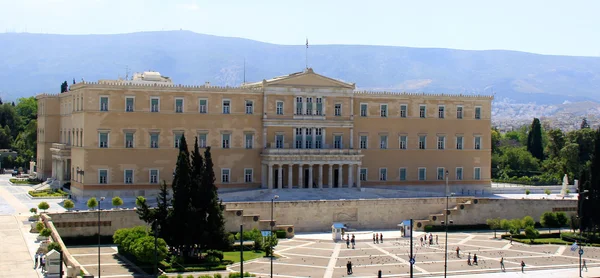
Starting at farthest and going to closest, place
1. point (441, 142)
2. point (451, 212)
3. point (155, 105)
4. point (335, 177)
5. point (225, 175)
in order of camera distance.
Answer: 1. point (441, 142)
2. point (335, 177)
3. point (225, 175)
4. point (155, 105)
5. point (451, 212)

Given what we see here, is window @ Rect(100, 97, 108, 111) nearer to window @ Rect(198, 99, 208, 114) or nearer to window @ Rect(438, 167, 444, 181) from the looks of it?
window @ Rect(198, 99, 208, 114)

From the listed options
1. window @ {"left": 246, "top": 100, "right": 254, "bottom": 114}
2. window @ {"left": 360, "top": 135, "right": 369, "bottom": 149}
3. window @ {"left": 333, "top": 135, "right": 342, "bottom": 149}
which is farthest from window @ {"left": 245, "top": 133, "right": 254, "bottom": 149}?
window @ {"left": 360, "top": 135, "right": 369, "bottom": 149}

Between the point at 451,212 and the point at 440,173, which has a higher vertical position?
the point at 440,173

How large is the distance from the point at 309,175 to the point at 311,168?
0.64 metres

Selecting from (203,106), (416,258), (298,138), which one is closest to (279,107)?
(298,138)

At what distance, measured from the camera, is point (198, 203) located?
52656mm

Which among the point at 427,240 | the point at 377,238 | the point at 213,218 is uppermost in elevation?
the point at 213,218

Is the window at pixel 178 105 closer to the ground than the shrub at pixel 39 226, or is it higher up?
higher up

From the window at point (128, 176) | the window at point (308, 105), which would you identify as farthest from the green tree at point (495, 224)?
the window at point (128, 176)

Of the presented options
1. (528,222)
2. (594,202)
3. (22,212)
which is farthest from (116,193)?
(594,202)

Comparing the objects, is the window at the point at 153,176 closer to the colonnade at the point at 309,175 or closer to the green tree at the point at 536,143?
the colonnade at the point at 309,175

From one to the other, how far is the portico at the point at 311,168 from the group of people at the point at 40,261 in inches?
1131

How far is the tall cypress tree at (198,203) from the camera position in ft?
170

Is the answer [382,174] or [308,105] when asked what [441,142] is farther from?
[308,105]
